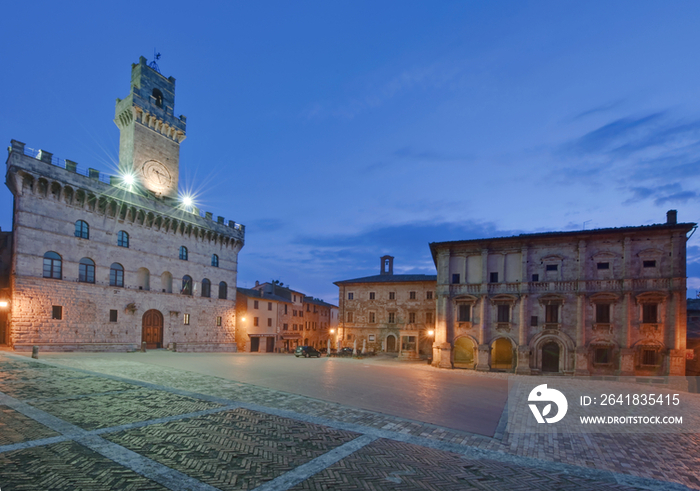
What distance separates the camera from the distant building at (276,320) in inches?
1975

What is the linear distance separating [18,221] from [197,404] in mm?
26773

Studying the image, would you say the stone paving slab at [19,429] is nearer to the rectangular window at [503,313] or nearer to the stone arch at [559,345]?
the rectangular window at [503,313]

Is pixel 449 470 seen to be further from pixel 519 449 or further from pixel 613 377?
pixel 613 377

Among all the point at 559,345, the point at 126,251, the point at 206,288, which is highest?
the point at 126,251

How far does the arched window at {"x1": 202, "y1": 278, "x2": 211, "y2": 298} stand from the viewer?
4397 cm

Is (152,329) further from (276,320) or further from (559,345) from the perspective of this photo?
(559,345)

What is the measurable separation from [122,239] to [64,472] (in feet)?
111

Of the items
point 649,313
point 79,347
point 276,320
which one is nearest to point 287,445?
point 649,313

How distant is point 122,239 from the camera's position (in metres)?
36.4

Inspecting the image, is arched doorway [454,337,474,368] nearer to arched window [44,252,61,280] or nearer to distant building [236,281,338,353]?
distant building [236,281,338,353]

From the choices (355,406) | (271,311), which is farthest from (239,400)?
(271,311)

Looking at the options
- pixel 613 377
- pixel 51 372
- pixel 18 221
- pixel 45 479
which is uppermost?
pixel 18 221

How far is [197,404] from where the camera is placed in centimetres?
1345

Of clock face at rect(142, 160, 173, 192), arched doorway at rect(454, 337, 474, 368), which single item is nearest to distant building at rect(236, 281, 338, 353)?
clock face at rect(142, 160, 173, 192)
